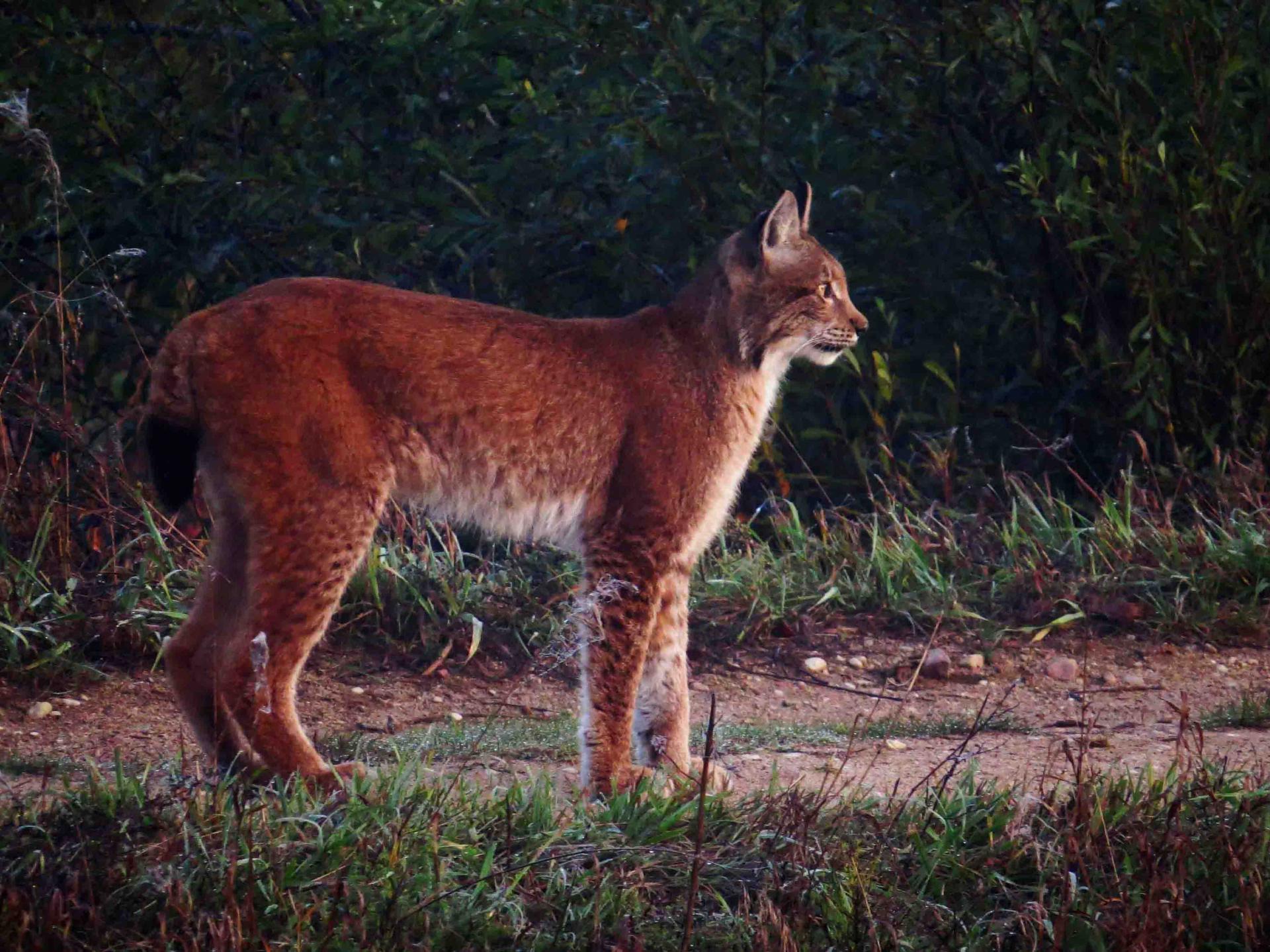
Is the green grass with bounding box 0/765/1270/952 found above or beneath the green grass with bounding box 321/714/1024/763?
above

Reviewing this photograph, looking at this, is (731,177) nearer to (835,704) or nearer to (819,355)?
(819,355)

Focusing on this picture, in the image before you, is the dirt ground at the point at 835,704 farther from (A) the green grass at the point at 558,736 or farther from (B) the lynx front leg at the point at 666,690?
(B) the lynx front leg at the point at 666,690

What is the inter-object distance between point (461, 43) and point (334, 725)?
297 cm

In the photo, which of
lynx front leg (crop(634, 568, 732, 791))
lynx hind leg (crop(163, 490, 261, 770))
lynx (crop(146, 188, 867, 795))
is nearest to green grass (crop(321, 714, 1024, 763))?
lynx front leg (crop(634, 568, 732, 791))

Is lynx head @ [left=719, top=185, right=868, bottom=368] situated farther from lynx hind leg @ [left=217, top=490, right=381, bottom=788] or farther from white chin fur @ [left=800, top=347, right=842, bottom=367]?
lynx hind leg @ [left=217, top=490, right=381, bottom=788]

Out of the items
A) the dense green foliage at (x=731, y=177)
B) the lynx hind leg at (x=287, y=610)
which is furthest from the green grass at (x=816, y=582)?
the lynx hind leg at (x=287, y=610)

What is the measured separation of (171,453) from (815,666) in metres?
2.66

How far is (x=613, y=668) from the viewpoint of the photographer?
4.66 m

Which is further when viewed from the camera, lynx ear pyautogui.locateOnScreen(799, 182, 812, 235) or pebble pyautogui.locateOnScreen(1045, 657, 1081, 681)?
pebble pyautogui.locateOnScreen(1045, 657, 1081, 681)

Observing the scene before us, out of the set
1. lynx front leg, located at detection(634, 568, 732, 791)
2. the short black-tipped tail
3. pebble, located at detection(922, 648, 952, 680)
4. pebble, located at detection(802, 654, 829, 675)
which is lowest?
pebble, located at detection(802, 654, 829, 675)

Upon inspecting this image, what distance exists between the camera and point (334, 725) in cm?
533

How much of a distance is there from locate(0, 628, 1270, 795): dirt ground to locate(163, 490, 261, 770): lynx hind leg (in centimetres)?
28

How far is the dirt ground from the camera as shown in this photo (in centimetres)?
461

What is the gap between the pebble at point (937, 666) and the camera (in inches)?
232
